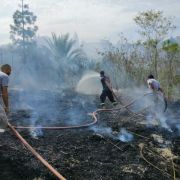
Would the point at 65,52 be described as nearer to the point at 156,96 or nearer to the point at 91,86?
the point at 91,86

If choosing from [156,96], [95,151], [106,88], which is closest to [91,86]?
[106,88]

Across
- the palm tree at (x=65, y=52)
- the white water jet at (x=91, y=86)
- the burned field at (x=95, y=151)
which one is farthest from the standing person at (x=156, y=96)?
the palm tree at (x=65, y=52)

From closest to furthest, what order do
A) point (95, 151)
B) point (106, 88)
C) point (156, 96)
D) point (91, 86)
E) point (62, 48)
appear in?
point (95, 151) → point (156, 96) → point (106, 88) → point (91, 86) → point (62, 48)

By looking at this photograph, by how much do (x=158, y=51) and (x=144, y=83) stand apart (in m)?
2.06

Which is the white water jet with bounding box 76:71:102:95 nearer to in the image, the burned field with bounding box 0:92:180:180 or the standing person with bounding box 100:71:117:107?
the standing person with bounding box 100:71:117:107

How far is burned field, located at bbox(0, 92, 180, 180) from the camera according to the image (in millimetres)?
5844

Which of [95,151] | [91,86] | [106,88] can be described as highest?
[106,88]

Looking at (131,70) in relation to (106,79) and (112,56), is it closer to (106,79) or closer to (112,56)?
(112,56)

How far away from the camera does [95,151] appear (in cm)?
702

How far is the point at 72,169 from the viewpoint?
5.89m

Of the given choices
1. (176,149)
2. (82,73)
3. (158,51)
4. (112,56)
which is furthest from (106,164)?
(82,73)

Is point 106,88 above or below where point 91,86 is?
above

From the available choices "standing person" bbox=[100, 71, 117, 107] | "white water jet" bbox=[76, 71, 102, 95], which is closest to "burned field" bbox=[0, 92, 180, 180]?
"standing person" bbox=[100, 71, 117, 107]

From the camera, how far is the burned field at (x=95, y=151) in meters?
5.84
